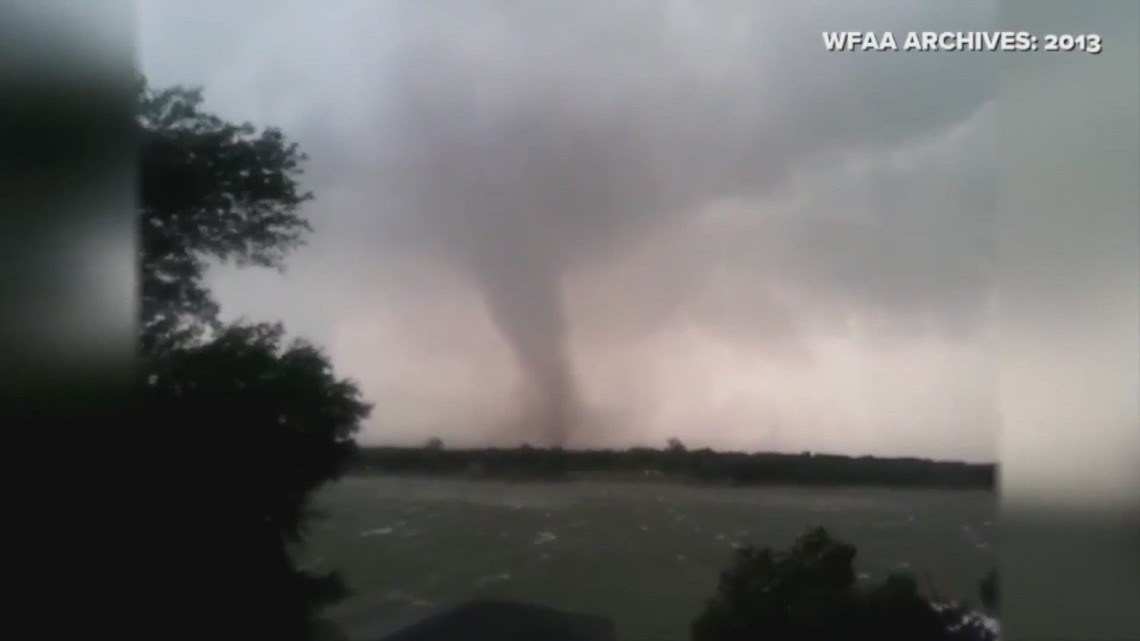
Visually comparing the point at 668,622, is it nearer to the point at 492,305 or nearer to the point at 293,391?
the point at 492,305

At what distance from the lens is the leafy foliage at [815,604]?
1329 millimetres

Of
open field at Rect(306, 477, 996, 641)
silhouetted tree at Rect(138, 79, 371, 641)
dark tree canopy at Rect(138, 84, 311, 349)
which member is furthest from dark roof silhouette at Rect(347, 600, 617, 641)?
dark tree canopy at Rect(138, 84, 311, 349)

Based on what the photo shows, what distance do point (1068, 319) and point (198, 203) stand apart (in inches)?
52.1

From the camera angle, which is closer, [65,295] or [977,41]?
[977,41]

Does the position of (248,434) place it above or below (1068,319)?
below

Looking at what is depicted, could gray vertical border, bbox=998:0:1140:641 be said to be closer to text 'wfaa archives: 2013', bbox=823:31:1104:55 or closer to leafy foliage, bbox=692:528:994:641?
text 'wfaa archives: 2013', bbox=823:31:1104:55

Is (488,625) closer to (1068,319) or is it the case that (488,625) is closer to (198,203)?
(198,203)

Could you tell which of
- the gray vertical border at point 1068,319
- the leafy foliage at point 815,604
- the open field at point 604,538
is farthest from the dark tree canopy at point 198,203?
the gray vertical border at point 1068,319

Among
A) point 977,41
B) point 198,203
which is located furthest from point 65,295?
point 977,41

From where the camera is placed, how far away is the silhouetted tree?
1.37m

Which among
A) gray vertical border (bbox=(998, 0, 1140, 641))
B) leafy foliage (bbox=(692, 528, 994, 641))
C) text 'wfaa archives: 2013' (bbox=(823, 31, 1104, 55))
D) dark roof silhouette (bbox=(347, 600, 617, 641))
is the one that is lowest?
dark roof silhouette (bbox=(347, 600, 617, 641))

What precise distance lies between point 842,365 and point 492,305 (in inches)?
20.4

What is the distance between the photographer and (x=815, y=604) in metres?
1.33

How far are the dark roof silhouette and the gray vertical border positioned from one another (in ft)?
2.17
